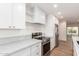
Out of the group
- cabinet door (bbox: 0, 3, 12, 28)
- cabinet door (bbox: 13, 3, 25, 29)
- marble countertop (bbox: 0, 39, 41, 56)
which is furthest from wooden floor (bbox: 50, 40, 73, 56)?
cabinet door (bbox: 0, 3, 12, 28)

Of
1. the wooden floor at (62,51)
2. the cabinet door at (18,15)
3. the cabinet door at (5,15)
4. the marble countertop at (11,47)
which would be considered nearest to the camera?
the marble countertop at (11,47)

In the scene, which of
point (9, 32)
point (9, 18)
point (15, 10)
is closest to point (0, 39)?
point (9, 32)

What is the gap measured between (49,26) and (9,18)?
3.02 metres

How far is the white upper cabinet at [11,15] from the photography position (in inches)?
66.9

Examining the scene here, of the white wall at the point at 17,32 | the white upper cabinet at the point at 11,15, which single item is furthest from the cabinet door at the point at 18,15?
the white wall at the point at 17,32

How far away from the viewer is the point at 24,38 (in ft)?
9.60

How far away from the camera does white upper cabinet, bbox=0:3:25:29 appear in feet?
5.57

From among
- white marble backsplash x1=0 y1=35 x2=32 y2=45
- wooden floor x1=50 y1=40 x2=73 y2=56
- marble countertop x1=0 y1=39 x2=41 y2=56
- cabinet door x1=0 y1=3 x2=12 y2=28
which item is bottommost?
wooden floor x1=50 y1=40 x2=73 y2=56

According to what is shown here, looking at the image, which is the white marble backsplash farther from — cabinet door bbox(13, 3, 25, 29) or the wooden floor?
the wooden floor

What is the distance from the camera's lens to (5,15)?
1731mm

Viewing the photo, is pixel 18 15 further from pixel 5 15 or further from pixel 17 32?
pixel 17 32

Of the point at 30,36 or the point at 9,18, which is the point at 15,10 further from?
the point at 30,36

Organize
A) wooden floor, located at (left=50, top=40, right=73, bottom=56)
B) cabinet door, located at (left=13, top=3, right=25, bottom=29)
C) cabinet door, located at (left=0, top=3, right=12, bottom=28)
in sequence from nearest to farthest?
cabinet door, located at (left=0, top=3, right=12, bottom=28) → cabinet door, located at (left=13, top=3, right=25, bottom=29) → wooden floor, located at (left=50, top=40, right=73, bottom=56)

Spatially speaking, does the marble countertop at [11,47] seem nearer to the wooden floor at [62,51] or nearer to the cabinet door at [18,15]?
the cabinet door at [18,15]
